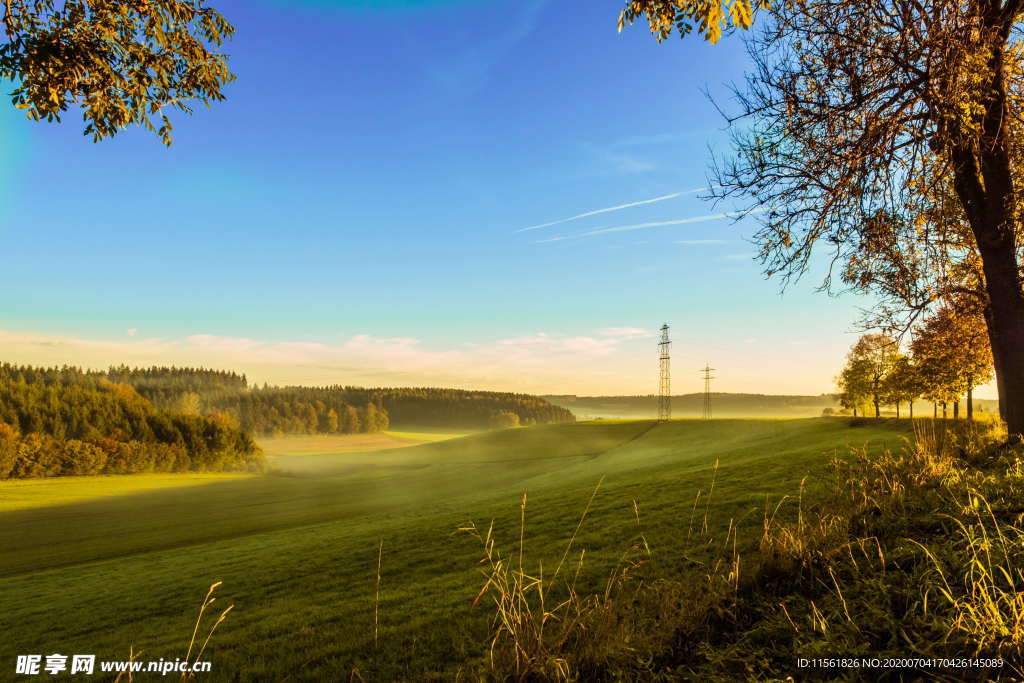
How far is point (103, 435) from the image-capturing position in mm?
87688

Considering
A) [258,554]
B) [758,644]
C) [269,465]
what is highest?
[758,644]

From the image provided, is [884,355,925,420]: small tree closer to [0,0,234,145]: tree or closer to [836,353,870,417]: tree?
[836,353,870,417]: tree

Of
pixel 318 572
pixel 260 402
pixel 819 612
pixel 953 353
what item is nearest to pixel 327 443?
pixel 260 402

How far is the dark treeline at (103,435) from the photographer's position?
3130 inches

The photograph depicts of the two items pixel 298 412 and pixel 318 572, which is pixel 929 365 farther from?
pixel 298 412

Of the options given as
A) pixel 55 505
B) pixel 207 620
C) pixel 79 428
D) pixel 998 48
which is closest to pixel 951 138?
pixel 998 48

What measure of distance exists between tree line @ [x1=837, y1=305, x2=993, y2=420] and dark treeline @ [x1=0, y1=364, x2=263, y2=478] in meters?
101

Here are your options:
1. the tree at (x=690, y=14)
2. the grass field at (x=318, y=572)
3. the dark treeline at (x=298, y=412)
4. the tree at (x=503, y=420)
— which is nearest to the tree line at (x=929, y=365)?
the grass field at (x=318, y=572)

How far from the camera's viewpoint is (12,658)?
31.3 ft

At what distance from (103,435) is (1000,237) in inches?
4618

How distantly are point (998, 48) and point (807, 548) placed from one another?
36.7 ft

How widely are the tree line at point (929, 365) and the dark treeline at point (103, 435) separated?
100869 mm

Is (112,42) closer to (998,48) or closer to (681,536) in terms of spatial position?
(681,536)

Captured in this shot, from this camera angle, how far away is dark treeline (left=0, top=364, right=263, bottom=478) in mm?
79500
